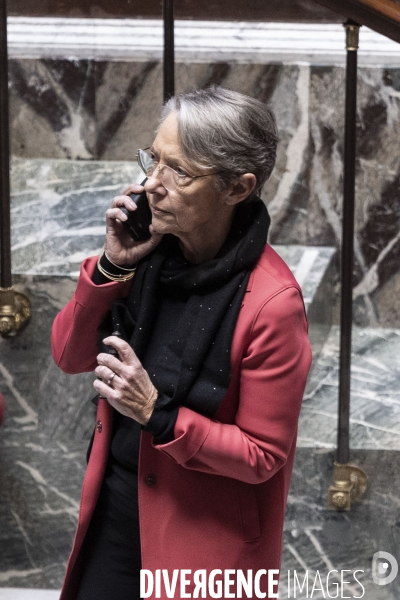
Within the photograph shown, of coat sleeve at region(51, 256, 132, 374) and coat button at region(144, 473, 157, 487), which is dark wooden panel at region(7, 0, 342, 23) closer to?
coat sleeve at region(51, 256, 132, 374)

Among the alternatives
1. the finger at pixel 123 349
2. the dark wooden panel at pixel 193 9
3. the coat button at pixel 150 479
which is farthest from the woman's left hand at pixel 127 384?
the dark wooden panel at pixel 193 9

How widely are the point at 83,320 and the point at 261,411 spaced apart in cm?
39

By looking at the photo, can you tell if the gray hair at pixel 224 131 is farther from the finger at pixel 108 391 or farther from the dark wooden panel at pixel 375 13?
the dark wooden panel at pixel 375 13

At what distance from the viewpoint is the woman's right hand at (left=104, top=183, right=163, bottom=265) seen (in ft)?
5.53

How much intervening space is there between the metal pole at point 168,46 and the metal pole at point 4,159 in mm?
389

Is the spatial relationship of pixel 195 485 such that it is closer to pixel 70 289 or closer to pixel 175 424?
pixel 175 424

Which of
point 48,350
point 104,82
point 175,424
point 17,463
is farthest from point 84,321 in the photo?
point 104,82

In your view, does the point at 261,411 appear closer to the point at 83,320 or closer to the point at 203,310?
the point at 203,310

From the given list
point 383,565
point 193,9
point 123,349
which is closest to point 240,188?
point 123,349

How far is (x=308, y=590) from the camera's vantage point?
8.14 feet

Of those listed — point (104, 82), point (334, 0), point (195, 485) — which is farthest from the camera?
point (104, 82)

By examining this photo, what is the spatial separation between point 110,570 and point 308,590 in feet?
2.84

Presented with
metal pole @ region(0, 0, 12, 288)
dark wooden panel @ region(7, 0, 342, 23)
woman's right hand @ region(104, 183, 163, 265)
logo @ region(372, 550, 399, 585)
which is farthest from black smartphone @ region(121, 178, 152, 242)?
logo @ region(372, 550, 399, 585)

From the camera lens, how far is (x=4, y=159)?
2.27 meters
